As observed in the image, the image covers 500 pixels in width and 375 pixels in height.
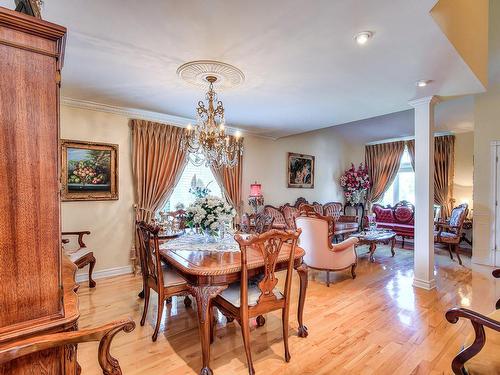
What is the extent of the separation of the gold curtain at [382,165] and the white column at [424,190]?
410cm

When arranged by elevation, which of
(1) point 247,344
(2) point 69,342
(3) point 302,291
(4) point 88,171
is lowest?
(1) point 247,344

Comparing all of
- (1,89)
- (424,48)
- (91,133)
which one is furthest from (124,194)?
(424,48)

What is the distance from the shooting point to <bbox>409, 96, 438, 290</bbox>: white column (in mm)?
3580

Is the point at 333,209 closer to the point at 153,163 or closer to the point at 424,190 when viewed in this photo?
the point at 424,190

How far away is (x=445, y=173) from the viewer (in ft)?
21.2

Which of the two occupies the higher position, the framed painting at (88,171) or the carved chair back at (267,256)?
the framed painting at (88,171)

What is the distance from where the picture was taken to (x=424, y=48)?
2277 mm

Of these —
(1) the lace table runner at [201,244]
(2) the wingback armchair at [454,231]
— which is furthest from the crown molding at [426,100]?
(1) the lace table runner at [201,244]

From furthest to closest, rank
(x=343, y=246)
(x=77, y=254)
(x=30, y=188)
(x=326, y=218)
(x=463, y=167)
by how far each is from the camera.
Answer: (x=463, y=167) → (x=343, y=246) → (x=326, y=218) → (x=77, y=254) → (x=30, y=188)

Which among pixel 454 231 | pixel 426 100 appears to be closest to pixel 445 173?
pixel 454 231

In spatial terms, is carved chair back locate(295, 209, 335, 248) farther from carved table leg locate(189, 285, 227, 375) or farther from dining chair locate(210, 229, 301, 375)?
carved table leg locate(189, 285, 227, 375)

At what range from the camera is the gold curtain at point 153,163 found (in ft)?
13.8

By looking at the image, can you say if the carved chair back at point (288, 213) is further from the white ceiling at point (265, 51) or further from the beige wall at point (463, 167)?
the beige wall at point (463, 167)

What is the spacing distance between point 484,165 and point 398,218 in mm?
2458
